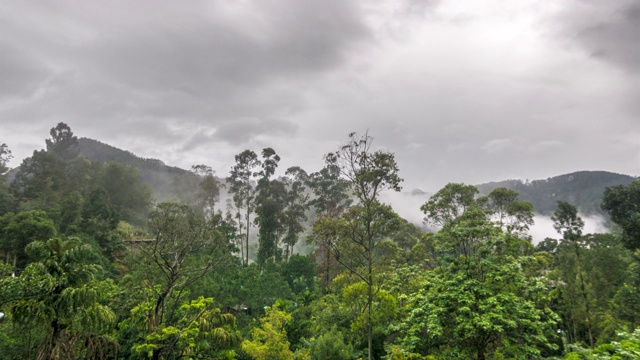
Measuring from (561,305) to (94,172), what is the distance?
65.9 m

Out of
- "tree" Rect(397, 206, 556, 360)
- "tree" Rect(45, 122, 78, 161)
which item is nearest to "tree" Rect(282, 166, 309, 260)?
"tree" Rect(397, 206, 556, 360)

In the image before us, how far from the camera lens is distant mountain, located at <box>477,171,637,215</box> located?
121562 millimetres

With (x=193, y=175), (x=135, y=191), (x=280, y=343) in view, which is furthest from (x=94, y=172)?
(x=280, y=343)

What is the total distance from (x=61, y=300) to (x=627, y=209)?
3497cm

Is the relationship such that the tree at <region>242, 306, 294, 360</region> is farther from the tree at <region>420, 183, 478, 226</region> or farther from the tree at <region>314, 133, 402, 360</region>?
the tree at <region>420, 183, 478, 226</region>

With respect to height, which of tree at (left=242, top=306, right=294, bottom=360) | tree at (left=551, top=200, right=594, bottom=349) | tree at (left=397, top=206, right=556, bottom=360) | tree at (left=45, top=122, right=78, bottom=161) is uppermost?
tree at (left=45, top=122, right=78, bottom=161)

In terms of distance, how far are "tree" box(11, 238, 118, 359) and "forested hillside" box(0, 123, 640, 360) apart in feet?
0.16

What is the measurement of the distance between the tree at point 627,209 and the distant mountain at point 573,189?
313ft

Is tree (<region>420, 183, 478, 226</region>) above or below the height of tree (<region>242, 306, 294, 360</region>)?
above

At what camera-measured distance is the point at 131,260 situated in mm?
27859

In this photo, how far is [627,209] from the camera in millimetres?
26297

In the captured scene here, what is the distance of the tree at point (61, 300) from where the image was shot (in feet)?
31.1

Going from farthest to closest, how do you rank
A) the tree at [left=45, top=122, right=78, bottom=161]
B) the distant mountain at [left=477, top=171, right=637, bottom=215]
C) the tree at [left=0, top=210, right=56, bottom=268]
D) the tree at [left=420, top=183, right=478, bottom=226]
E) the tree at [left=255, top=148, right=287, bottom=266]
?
1. the distant mountain at [left=477, top=171, right=637, bottom=215]
2. the tree at [left=45, top=122, right=78, bottom=161]
3. the tree at [left=255, top=148, right=287, bottom=266]
4. the tree at [left=0, top=210, right=56, bottom=268]
5. the tree at [left=420, top=183, right=478, bottom=226]

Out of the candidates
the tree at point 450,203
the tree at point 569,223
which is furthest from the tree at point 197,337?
the tree at point 569,223
